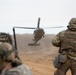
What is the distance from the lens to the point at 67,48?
8250 millimetres

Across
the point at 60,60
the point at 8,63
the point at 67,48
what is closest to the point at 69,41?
the point at 67,48

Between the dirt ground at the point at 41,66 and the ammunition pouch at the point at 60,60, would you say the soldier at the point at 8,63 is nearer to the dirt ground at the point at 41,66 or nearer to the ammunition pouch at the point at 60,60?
the ammunition pouch at the point at 60,60

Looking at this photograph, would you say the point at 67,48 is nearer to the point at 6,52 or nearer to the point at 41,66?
the point at 6,52

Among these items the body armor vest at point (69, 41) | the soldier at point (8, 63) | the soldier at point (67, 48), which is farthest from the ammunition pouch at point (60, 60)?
the soldier at point (8, 63)

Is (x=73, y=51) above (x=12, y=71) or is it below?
below

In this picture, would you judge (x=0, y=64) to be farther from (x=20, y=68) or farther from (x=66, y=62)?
(x=66, y=62)

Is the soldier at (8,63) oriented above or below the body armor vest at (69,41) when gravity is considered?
above

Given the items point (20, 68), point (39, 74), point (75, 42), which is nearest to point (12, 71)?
point (20, 68)

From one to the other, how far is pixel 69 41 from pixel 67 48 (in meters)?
0.20

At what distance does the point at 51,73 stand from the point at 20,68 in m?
10.7

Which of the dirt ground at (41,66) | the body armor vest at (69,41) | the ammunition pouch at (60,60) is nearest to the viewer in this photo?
the body armor vest at (69,41)

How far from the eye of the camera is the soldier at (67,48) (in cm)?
814

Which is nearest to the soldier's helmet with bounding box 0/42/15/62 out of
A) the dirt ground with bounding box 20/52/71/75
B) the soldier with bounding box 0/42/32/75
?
the soldier with bounding box 0/42/32/75

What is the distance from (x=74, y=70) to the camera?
8.38 meters
